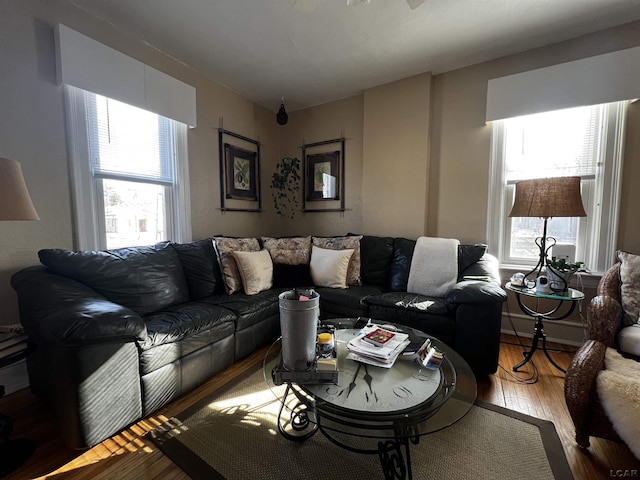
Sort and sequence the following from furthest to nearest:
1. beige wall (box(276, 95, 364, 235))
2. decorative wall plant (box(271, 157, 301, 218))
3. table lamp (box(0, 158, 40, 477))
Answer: decorative wall plant (box(271, 157, 301, 218)) < beige wall (box(276, 95, 364, 235)) < table lamp (box(0, 158, 40, 477))

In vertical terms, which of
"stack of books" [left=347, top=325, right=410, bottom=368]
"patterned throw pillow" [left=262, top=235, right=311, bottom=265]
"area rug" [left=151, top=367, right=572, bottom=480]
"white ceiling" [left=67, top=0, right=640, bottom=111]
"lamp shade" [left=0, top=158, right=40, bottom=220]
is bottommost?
"area rug" [left=151, top=367, right=572, bottom=480]

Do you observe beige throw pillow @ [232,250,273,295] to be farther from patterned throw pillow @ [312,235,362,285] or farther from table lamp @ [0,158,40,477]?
table lamp @ [0,158,40,477]

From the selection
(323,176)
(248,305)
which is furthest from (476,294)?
(323,176)

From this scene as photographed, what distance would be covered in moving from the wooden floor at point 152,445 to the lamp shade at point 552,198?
46.2 inches

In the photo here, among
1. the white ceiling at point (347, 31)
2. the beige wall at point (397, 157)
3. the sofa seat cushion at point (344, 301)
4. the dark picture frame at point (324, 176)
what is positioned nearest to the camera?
the white ceiling at point (347, 31)

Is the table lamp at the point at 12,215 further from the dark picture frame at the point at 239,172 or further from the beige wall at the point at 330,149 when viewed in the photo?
the beige wall at the point at 330,149

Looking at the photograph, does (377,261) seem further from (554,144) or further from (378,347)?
(554,144)

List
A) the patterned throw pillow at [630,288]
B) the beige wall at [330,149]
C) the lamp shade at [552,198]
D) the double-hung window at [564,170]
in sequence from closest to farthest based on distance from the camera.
A: the patterned throw pillow at [630,288]
the lamp shade at [552,198]
the double-hung window at [564,170]
the beige wall at [330,149]

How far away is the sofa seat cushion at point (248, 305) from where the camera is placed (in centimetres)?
215

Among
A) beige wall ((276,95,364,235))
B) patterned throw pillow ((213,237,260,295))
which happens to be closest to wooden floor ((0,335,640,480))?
patterned throw pillow ((213,237,260,295))

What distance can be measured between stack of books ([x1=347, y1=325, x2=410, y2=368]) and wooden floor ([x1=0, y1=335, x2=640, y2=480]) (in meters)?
0.87

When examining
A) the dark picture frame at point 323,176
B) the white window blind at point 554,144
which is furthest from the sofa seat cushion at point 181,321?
the white window blind at point 554,144

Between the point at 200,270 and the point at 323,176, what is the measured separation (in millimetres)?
1999

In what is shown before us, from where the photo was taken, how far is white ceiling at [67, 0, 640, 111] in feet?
6.54
